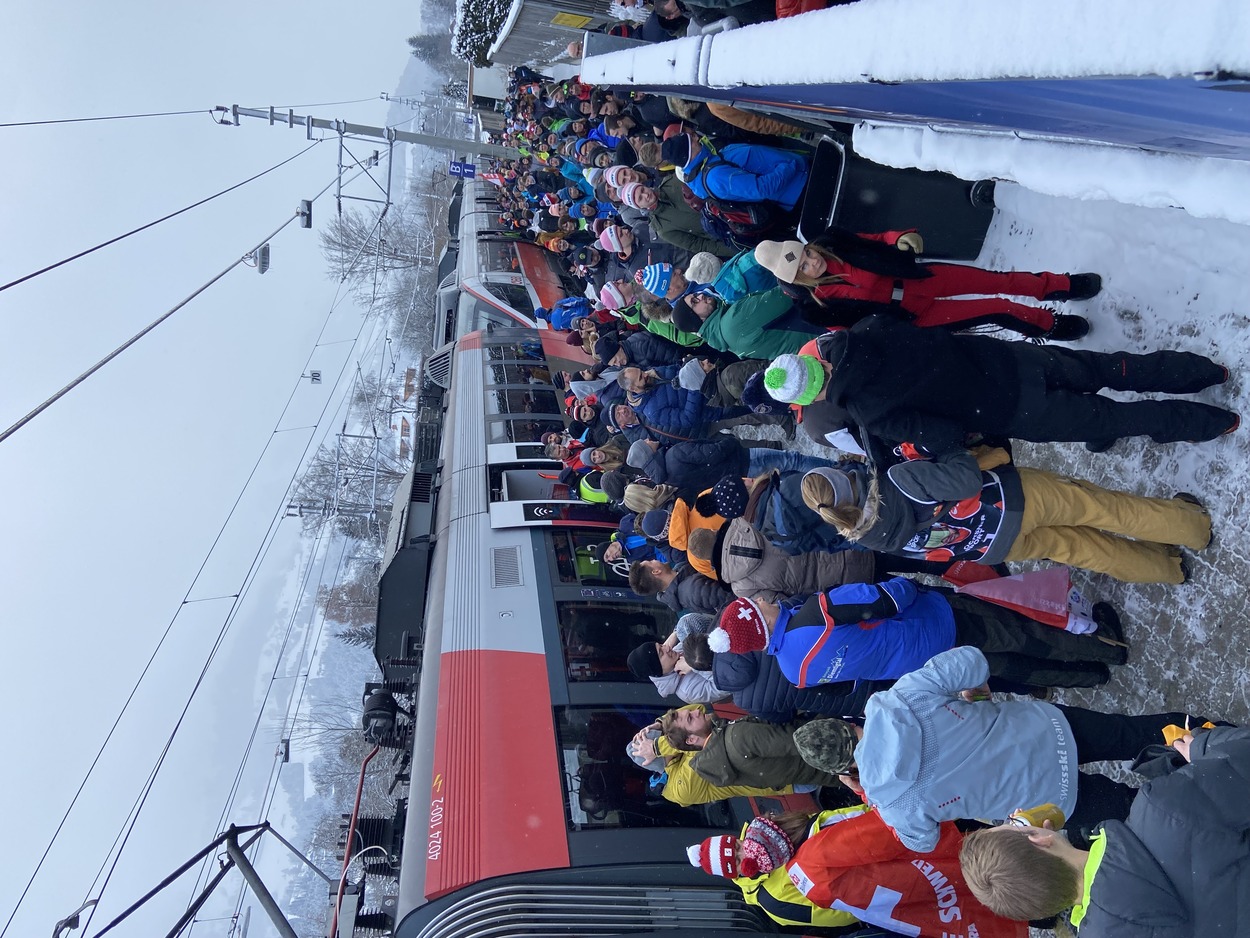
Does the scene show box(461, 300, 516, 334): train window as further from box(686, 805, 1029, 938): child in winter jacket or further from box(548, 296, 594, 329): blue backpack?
box(686, 805, 1029, 938): child in winter jacket

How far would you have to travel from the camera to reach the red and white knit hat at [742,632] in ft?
11.7

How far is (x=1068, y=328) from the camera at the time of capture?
4.19 m

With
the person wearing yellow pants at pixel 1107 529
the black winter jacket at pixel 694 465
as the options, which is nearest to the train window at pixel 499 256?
the black winter jacket at pixel 694 465

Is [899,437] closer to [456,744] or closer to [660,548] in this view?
[660,548]

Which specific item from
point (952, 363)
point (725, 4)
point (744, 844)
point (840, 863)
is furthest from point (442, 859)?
point (725, 4)

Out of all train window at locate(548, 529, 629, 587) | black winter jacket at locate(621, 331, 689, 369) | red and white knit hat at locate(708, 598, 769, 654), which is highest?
black winter jacket at locate(621, 331, 689, 369)

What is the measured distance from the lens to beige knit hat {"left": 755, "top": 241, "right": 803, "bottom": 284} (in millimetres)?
3855

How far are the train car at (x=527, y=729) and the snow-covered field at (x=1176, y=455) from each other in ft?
7.04

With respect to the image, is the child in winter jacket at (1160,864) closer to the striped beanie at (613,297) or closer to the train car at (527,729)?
the train car at (527,729)

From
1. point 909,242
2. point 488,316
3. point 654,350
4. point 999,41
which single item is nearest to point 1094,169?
point 999,41

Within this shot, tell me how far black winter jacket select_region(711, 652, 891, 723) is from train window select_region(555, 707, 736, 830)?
1.14 m

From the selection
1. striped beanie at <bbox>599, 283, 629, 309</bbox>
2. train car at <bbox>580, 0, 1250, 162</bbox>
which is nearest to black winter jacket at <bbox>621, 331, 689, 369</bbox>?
striped beanie at <bbox>599, 283, 629, 309</bbox>

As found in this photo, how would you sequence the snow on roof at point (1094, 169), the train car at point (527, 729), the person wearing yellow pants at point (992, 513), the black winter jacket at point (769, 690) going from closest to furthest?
the snow on roof at point (1094, 169) < the person wearing yellow pants at point (992, 513) < the black winter jacket at point (769, 690) < the train car at point (527, 729)

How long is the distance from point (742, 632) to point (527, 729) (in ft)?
6.57
